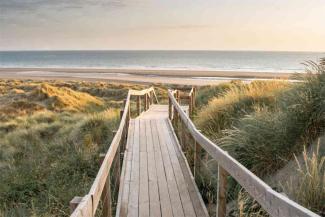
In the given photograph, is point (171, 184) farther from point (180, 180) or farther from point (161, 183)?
point (180, 180)

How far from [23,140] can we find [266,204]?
526 inches

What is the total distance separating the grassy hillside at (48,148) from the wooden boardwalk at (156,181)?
1.00 m

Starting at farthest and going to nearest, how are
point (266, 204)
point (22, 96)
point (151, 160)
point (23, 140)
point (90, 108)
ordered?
point (22, 96) < point (90, 108) < point (23, 140) < point (151, 160) < point (266, 204)

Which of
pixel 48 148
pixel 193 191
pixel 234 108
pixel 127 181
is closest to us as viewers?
pixel 193 191

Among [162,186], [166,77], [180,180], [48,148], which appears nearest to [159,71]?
[166,77]

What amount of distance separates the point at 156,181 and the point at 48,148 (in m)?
7.27

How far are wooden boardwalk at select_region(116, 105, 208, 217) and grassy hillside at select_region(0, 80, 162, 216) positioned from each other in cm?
100

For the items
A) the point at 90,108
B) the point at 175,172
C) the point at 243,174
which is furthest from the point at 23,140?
the point at 243,174

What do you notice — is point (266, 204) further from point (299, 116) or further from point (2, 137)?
point (2, 137)

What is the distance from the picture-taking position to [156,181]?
6.04m

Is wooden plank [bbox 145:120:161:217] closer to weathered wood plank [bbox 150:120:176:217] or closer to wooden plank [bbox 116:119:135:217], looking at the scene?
weathered wood plank [bbox 150:120:176:217]

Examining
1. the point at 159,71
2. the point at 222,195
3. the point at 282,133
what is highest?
the point at 159,71

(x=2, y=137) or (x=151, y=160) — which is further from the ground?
(x=151, y=160)

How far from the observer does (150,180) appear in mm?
6086
